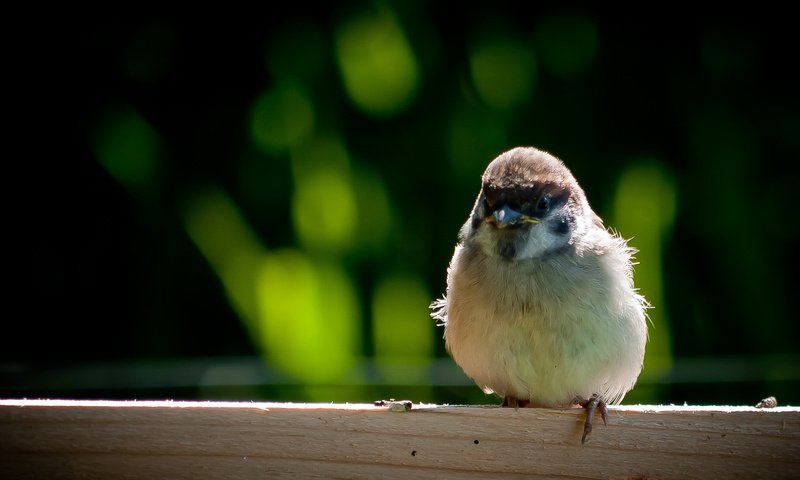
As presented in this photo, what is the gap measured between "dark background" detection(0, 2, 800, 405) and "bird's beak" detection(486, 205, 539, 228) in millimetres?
1144

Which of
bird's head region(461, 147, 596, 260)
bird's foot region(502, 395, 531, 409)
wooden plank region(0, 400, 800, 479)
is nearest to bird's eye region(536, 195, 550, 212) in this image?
bird's head region(461, 147, 596, 260)

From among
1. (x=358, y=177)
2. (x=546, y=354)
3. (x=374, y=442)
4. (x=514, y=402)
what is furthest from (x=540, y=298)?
(x=358, y=177)

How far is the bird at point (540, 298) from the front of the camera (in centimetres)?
221

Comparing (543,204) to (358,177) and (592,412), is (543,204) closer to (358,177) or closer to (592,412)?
(592,412)

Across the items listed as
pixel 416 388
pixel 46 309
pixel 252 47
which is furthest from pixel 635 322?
pixel 46 309

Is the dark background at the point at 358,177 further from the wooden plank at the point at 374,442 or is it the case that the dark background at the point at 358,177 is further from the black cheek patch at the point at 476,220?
the wooden plank at the point at 374,442

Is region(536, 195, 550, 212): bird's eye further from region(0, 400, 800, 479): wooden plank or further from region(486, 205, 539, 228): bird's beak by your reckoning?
region(0, 400, 800, 479): wooden plank

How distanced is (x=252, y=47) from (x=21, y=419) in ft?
7.69

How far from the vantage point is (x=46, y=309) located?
3553mm

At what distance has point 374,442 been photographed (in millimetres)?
1650

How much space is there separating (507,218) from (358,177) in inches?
50.2

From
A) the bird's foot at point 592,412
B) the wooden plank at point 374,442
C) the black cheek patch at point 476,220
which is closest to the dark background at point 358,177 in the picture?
the black cheek patch at point 476,220

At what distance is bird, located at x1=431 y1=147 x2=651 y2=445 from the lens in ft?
7.25

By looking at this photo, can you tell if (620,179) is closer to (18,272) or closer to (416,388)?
(416,388)
